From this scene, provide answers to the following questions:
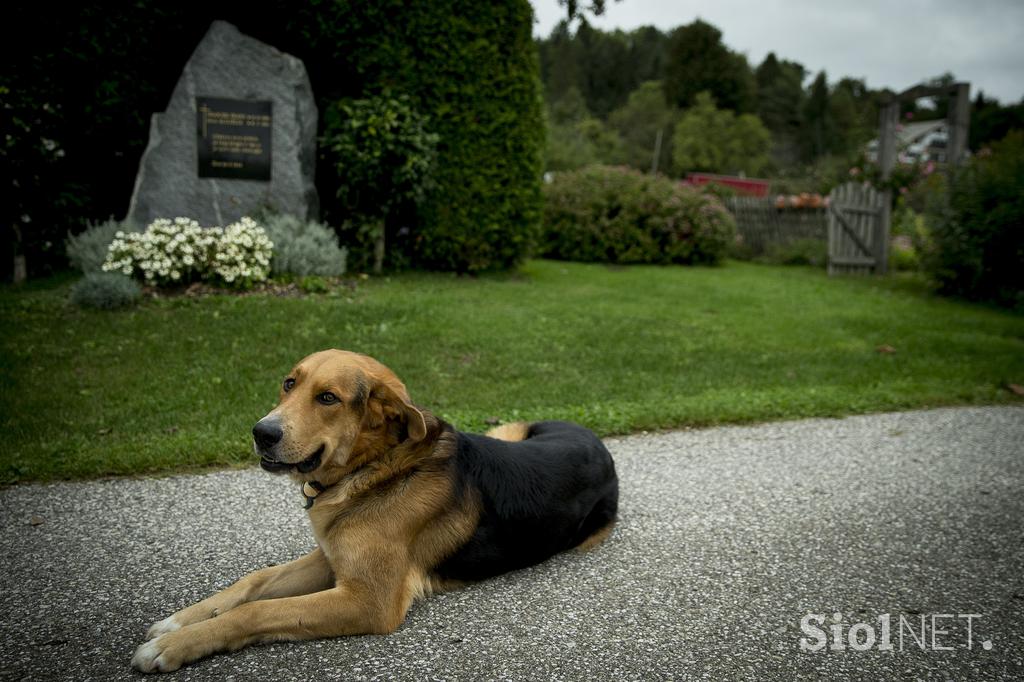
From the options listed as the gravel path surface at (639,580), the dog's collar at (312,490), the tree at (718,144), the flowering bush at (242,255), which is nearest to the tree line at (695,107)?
the tree at (718,144)

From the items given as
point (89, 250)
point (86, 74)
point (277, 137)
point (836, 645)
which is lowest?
point (836, 645)

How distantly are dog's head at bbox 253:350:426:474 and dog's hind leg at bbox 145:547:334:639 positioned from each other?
0.49 meters

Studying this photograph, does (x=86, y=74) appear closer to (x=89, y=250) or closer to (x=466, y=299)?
(x=89, y=250)

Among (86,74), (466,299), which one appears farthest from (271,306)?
(86,74)

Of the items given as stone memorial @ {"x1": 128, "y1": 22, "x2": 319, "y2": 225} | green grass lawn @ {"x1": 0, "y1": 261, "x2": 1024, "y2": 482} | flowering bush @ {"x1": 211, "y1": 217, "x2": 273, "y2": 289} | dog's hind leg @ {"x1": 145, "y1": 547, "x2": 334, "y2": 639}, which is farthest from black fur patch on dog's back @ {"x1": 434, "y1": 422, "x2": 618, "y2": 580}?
stone memorial @ {"x1": 128, "y1": 22, "x2": 319, "y2": 225}

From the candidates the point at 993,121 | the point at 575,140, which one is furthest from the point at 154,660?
the point at 993,121

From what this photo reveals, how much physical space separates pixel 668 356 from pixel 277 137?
671cm

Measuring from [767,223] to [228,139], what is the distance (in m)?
15.5

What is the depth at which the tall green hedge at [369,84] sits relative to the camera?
11250 mm

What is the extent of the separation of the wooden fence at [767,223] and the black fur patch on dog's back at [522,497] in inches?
704

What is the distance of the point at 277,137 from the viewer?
10.8 meters

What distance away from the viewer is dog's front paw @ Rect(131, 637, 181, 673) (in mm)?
2713

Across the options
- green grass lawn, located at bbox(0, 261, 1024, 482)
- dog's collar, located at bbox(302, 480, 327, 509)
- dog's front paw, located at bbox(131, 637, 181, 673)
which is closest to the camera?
dog's front paw, located at bbox(131, 637, 181, 673)

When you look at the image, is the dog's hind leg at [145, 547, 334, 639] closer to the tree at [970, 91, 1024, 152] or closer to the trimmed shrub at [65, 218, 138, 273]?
the trimmed shrub at [65, 218, 138, 273]
